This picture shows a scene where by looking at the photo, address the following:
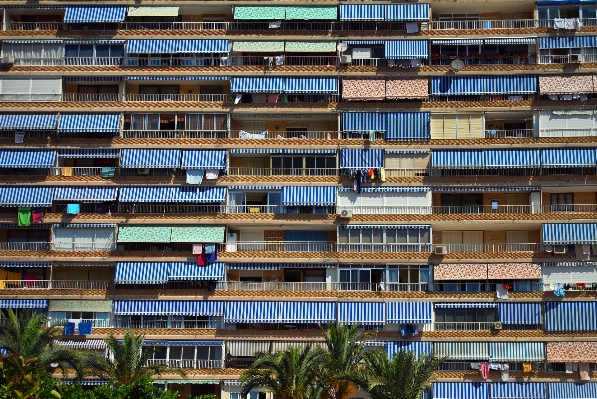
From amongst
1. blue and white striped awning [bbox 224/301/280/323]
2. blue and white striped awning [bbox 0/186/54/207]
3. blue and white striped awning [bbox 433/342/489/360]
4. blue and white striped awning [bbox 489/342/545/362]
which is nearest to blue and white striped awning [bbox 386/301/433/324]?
blue and white striped awning [bbox 433/342/489/360]

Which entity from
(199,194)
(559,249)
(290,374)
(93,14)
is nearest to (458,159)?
(559,249)

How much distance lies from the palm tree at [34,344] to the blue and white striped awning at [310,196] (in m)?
17.2

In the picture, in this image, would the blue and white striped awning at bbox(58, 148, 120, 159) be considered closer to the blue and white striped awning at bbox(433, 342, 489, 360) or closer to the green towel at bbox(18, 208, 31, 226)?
the green towel at bbox(18, 208, 31, 226)

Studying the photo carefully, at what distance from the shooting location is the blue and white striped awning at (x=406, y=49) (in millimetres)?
77750

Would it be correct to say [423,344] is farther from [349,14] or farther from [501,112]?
[349,14]

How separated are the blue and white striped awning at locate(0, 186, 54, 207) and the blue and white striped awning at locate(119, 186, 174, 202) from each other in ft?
16.0

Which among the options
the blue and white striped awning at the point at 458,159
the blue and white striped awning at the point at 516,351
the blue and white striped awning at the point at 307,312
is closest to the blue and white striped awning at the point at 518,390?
the blue and white striped awning at the point at 516,351

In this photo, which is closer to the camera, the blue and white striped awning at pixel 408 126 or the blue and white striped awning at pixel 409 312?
the blue and white striped awning at pixel 409 312

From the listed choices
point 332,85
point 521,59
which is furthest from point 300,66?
point 521,59

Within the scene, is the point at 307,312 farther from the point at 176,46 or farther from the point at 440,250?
the point at 176,46

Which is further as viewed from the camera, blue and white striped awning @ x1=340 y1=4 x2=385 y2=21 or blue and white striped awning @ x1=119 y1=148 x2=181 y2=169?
blue and white striped awning @ x1=340 y1=4 x2=385 y2=21

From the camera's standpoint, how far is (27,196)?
7731 cm

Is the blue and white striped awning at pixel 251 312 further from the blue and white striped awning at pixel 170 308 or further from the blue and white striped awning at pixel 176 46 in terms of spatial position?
the blue and white striped awning at pixel 176 46

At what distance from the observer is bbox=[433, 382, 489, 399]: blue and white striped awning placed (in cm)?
7462
